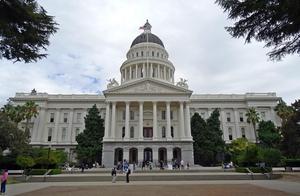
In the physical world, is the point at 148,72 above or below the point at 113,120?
above

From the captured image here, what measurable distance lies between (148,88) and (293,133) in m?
27.9

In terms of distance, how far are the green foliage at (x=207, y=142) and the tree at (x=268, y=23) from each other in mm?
41064

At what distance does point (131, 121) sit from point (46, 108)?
23.1 metres

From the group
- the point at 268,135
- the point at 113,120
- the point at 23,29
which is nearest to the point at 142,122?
the point at 113,120

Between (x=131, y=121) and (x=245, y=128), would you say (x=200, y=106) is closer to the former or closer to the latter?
(x=245, y=128)

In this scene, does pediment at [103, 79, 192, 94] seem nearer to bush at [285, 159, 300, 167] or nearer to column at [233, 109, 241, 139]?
column at [233, 109, 241, 139]

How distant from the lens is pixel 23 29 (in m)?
9.56

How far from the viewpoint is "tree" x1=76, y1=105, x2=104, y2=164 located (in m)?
48.0

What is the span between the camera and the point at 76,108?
6316 cm

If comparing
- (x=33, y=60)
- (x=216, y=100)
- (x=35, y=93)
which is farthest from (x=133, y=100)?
(x=33, y=60)

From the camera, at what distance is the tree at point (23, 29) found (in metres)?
8.91

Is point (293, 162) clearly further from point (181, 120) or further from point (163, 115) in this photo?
point (163, 115)

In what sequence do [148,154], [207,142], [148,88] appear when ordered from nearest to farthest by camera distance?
1. [207,142]
2. [148,154]
3. [148,88]

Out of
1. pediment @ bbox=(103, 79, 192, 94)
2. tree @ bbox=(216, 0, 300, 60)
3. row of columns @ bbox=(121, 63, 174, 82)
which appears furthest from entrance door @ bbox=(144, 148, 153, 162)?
tree @ bbox=(216, 0, 300, 60)
